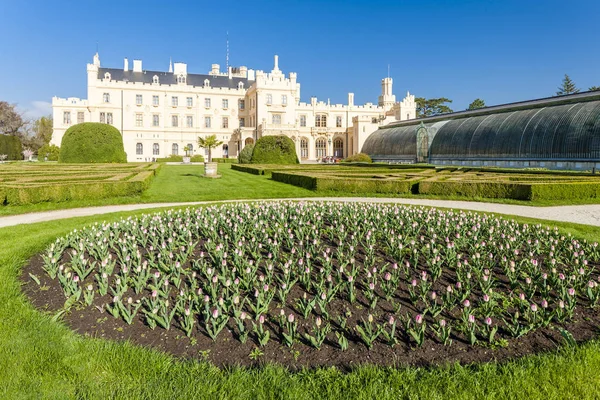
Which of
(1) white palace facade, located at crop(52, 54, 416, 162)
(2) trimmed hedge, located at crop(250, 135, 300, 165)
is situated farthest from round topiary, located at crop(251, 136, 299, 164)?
(1) white palace facade, located at crop(52, 54, 416, 162)

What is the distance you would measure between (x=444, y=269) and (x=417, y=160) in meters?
34.4

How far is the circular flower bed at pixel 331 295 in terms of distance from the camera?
11.6ft

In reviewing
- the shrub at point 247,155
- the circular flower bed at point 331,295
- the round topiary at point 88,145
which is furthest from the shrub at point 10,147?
the circular flower bed at point 331,295

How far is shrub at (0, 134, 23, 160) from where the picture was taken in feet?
148

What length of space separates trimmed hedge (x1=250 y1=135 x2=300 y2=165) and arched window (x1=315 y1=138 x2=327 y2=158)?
92.1 ft

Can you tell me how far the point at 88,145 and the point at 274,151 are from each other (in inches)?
541

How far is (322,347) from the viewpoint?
3.55m

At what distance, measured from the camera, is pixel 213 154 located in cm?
5647

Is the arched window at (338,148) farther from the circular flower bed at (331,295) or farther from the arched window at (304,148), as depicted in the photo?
the circular flower bed at (331,295)

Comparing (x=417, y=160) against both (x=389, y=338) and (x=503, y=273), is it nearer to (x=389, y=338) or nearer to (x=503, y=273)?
(x=503, y=273)

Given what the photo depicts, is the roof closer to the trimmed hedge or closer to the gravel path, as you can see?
the trimmed hedge

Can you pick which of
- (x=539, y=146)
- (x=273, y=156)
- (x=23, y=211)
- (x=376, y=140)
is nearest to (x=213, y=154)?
(x=376, y=140)

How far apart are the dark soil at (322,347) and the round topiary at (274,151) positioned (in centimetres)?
2816

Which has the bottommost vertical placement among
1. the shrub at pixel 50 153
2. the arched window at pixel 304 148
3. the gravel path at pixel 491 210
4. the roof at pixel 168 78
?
the gravel path at pixel 491 210
